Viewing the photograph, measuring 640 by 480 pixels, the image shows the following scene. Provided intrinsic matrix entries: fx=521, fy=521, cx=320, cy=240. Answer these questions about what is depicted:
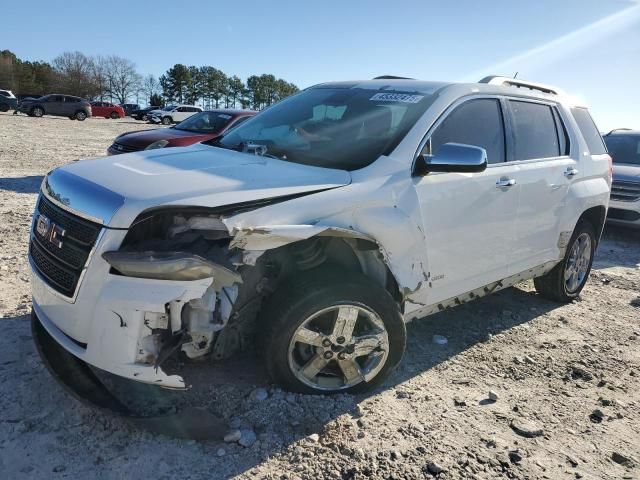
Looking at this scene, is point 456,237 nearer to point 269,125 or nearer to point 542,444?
point 542,444

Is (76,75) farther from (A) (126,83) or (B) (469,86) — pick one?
(B) (469,86)

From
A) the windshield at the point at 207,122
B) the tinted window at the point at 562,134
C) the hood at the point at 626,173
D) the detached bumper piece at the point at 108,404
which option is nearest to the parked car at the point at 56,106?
the windshield at the point at 207,122

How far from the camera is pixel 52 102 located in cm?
3519

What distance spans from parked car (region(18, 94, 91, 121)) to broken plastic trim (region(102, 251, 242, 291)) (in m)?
38.1

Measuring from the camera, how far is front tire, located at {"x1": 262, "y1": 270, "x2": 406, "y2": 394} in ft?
8.95

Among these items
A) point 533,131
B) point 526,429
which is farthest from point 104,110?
point 526,429

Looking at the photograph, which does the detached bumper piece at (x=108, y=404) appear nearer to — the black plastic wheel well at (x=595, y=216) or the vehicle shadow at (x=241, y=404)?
the vehicle shadow at (x=241, y=404)

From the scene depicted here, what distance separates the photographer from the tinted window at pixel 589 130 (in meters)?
4.92

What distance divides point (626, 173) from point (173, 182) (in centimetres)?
853

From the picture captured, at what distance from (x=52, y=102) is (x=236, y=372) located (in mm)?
37838

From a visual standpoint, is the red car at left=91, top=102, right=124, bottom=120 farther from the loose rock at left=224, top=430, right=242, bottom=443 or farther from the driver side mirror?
the loose rock at left=224, top=430, right=242, bottom=443

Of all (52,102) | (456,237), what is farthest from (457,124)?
(52,102)

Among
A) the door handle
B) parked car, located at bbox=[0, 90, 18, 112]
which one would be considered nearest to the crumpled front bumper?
the door handle

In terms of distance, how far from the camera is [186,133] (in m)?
9.81
